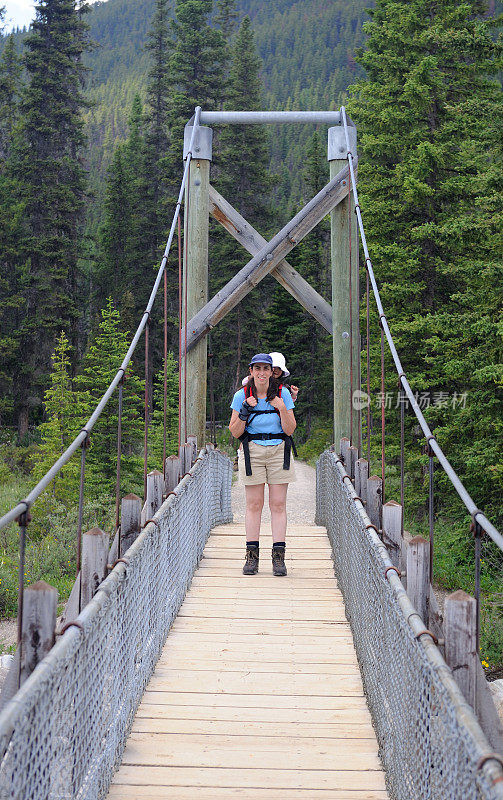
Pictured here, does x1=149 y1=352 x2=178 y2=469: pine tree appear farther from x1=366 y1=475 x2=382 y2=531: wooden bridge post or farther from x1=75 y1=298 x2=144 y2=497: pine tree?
x1=366 y1=475 x2=382 y2=531: wooden bridge post

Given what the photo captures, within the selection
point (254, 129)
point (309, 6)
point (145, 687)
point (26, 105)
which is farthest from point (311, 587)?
point (309, 6)

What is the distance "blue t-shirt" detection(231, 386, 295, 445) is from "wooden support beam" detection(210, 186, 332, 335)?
7.86ft

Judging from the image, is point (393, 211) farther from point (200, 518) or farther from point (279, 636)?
point (279, 636)

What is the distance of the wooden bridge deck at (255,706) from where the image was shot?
2723 millimetres

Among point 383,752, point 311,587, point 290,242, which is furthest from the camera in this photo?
point 290,242

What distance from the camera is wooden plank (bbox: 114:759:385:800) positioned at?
270 cm

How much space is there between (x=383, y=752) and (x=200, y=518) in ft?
10.2

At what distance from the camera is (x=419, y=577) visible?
9.52 feet

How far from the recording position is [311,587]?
5113mm

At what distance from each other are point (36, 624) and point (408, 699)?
3.49ft

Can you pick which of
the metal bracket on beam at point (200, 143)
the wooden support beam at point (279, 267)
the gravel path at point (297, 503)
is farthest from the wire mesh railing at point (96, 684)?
the gravel path at point (297, 503)

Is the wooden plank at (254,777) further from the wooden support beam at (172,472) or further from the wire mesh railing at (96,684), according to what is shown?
the wooden support beam at (172,472)

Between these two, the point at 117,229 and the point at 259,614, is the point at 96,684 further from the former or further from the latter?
the point at 117,229

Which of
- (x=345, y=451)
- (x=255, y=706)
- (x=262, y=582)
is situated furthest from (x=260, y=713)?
(x=345, y=451)
